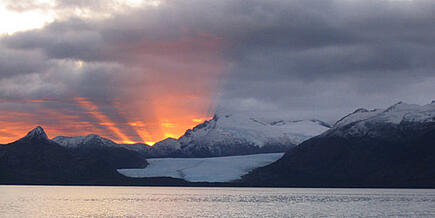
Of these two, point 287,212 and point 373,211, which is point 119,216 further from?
point 373,211

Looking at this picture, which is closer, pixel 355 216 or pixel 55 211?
pixel 355 216

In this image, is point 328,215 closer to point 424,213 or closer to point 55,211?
point 424,213

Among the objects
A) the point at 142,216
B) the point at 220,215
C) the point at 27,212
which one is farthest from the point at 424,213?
the point at 27,212

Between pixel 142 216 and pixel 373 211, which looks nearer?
pixel 142 216

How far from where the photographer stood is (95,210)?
139000 mm

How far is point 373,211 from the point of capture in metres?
143

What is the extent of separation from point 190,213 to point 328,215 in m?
28.2

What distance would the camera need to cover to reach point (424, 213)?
13538 centimetres

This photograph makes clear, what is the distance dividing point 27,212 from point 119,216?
A: 21.9m

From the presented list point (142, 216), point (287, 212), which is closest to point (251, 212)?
point (287, 212)

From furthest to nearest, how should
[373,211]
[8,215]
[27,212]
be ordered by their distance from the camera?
[373,211]
[27,212]
[8,215]

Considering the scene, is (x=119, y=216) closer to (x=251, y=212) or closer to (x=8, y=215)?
(x=8, y=215)

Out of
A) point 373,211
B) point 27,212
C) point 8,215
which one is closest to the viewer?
point 8,215

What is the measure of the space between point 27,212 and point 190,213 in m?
32.9
